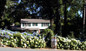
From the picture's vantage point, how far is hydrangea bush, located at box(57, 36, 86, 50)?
9.73m

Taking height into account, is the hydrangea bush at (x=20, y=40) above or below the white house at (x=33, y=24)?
below

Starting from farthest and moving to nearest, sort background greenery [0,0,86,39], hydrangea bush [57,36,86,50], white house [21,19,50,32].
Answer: white house [21,19,50,32], background greenery [0,0,86,39], hydrangea bush [57,36,86,50]

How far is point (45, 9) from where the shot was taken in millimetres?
27281

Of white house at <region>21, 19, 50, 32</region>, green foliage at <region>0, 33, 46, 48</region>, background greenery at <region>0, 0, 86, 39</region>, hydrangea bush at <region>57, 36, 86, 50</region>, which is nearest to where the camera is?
green foliage at <region>0, 33, 46, 48</region>

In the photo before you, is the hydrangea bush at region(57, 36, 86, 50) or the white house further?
Answer: the white house

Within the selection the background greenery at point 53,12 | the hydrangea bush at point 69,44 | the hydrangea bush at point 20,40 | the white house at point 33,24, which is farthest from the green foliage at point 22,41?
the white house at point 33,24

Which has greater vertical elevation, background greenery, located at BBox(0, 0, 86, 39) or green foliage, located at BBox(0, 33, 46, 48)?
background greenery, located at BBox(0, 0, 86, 39)

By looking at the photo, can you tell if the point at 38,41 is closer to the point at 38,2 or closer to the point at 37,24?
the point at 38,2

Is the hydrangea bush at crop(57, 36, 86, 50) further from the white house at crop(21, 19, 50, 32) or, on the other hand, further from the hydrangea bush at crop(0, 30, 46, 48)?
the white house at crop(21, 19, 50, 32)

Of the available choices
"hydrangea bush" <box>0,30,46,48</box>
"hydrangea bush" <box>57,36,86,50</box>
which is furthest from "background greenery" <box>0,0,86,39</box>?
"hydrangea bush" <box>0,30,46,48</box>

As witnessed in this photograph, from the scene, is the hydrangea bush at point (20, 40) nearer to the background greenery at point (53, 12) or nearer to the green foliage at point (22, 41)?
the green foliage at point (22, 41)

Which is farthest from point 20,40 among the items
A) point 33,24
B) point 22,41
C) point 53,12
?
point 33,24

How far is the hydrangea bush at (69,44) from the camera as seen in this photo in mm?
9730

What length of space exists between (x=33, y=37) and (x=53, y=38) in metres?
1.57
